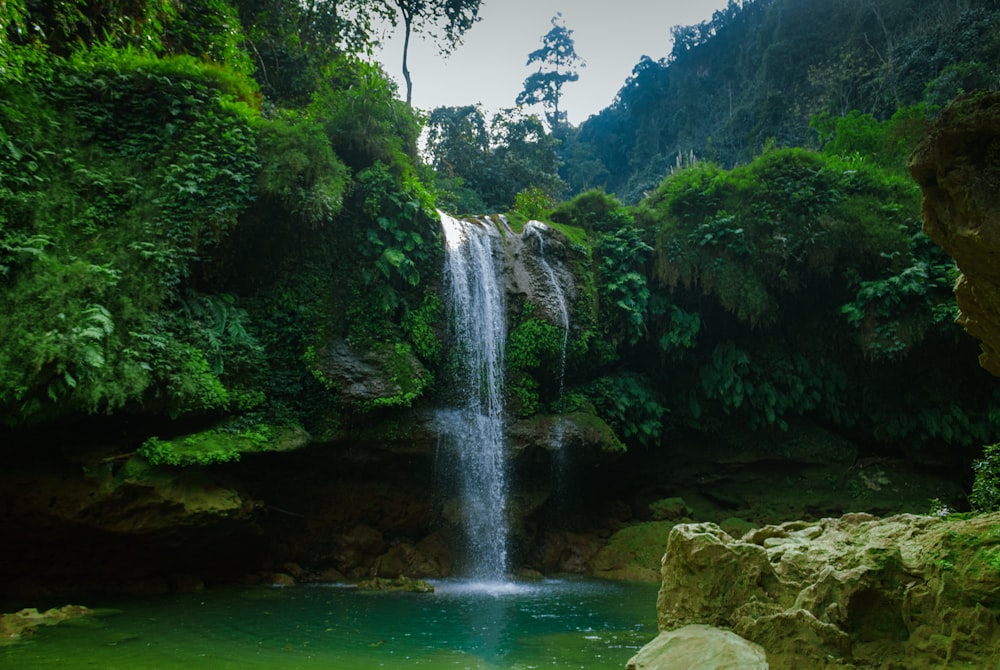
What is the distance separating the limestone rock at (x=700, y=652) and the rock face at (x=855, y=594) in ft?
0.37

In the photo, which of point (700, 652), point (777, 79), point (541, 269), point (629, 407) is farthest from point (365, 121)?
point (777, 79)

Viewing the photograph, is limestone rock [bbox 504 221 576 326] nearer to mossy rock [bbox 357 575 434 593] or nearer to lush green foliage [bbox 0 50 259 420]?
lush green foliage [bbox 0 50 259 420]

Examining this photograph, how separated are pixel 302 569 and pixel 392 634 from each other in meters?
4.60

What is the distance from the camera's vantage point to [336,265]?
11.4m

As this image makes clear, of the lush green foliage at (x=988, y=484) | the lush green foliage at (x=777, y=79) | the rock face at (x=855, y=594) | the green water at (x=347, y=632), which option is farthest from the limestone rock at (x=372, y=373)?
the lush green foliage at (x=777, y=79)

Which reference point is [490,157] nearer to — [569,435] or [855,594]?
[569,435]

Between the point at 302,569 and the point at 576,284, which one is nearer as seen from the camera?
the point at 302,569

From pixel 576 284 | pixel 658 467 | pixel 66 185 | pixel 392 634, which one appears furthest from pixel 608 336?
pixel 66 185

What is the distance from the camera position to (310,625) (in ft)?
21.4

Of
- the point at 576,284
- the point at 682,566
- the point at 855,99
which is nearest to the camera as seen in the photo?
the point at 682,566

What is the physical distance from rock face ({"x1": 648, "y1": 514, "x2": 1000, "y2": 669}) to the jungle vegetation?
22.3 feet

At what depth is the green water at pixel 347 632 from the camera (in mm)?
5086

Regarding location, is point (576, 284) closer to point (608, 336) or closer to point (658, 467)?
point (608, 336)

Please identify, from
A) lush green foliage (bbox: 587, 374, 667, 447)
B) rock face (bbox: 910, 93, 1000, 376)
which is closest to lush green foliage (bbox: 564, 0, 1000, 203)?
lush green foliage (bbox: 587, 374, 667, 447)
